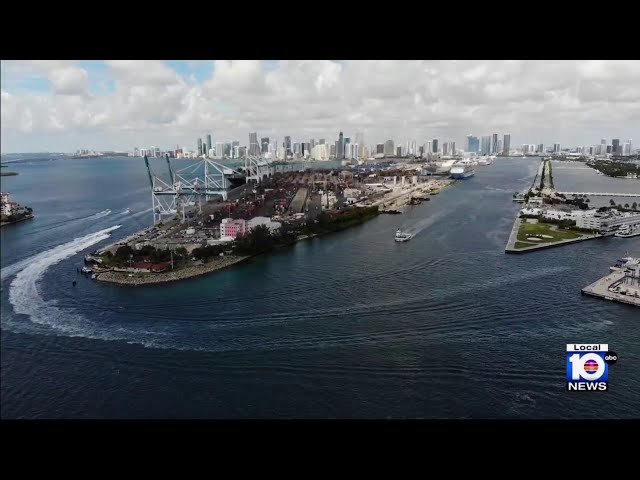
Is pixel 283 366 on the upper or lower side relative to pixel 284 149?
lower

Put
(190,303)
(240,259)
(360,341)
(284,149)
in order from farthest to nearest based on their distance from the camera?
(284,149), (240,259), (190,303), (360,341)

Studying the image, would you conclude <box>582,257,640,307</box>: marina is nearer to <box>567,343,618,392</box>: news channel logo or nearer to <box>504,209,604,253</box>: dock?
<box>504,209,604,253</box>: dock

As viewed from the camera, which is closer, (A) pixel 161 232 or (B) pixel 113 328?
(B) pixel 113 328

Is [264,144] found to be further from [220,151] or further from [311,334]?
[311,334]

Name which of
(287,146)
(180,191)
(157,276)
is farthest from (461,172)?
(157,276)

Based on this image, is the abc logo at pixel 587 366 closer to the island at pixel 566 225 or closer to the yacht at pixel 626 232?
the island at pixel 566 225

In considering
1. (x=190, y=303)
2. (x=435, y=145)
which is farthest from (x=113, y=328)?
(x=435, y=145)
